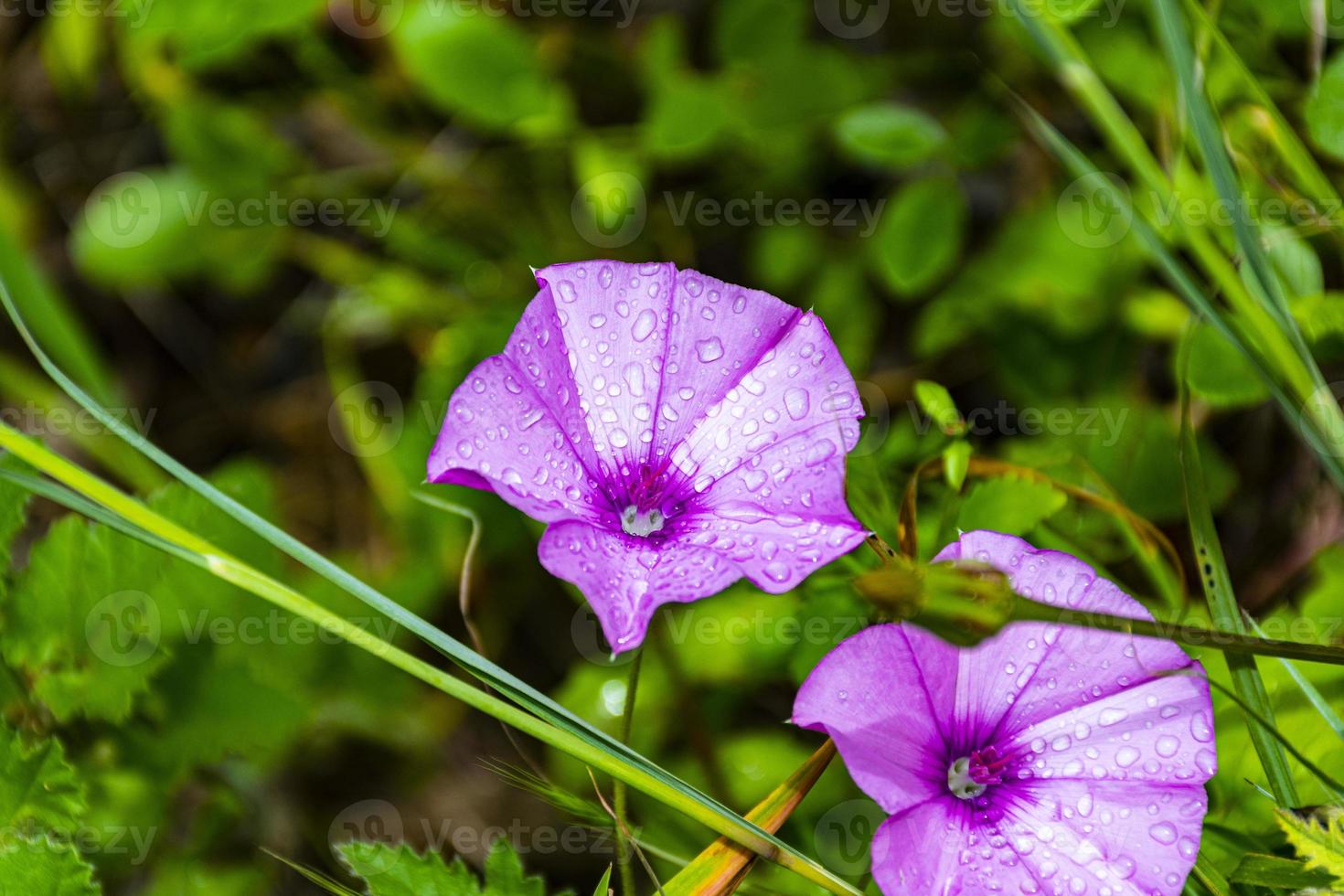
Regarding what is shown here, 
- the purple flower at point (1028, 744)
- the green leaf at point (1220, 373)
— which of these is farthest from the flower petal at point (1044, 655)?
the green leaf at point (1220, 373)

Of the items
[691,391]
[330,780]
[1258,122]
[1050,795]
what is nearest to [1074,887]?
[1050,795]

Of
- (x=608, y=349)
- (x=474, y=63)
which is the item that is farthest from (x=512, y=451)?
(x=474, y=63)

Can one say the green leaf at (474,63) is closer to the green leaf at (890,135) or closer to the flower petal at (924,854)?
the green leaf at (890,135)

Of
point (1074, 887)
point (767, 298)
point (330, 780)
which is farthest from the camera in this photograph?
point (330, 780)

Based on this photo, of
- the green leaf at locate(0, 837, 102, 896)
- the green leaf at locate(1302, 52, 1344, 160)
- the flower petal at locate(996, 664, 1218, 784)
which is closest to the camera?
the flower petal at locate(996, 664, 1218, 784)

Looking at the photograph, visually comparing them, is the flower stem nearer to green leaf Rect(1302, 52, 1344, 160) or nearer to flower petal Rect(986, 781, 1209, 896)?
flower petal Rect(986, 781, 1209, 896)

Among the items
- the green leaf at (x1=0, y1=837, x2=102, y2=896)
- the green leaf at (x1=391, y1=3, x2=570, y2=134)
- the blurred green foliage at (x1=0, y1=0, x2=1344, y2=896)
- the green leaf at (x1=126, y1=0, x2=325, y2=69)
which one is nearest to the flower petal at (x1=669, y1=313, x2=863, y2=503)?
the blurred green foliage at (x1=0, y1=0, x2=1344, y2=896)

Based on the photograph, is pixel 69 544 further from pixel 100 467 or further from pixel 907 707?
pixel 100 467
